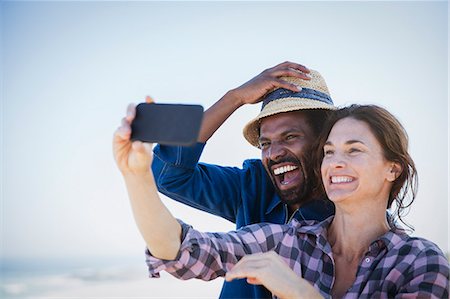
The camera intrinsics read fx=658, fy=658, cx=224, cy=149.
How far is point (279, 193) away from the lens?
2.95 meters

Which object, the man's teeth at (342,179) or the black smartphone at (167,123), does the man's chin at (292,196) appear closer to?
the man's teeth at (342,179)

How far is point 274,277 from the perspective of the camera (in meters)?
1.92

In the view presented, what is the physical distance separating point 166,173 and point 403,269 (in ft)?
4.73

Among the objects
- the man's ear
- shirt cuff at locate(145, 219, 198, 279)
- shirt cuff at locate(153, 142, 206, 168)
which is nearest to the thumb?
shirt cuff at locate(145, 219, 198, 279)

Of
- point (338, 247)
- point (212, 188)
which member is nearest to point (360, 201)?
point (338, 247)

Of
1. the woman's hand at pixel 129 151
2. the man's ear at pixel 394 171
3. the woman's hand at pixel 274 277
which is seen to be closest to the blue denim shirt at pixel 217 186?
the man's ear at pixel 394 171

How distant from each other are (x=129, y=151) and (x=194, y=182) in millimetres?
1466

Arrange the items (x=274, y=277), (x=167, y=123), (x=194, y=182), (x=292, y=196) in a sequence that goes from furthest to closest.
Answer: (x=194, y=182), (x=292, y=196), (x=274, y=277), (x=167, y=123)

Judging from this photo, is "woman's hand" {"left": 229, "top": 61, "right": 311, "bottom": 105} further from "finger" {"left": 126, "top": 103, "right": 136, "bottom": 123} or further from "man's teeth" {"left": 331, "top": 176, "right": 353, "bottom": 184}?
"finger" {"left": 126, "top": 103, "right": 136, "bottom": 123}

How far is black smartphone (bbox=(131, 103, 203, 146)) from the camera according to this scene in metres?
1.62

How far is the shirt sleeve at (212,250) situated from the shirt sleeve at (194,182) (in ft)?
2.62

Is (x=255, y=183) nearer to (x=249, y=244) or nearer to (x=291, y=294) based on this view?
(x=249, y=244)

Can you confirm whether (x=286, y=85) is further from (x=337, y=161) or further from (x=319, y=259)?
(x=319, y=259)

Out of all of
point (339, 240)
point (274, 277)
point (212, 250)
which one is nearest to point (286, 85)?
point (339, 240)
